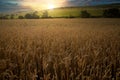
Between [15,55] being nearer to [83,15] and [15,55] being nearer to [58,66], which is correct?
[58,66]

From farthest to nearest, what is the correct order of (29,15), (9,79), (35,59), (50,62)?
(29,15)
(35,59)
(50,62)
(9,79)

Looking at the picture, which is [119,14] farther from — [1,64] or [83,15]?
[1,64]

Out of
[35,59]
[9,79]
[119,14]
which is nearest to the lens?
[9,79]

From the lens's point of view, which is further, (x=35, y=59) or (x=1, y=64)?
(x=35, y=59)

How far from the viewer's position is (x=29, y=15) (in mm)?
59188

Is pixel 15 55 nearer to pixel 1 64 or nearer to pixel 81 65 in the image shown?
pixel 1 64

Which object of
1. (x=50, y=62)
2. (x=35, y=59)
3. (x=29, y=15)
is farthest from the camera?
(x=29, y=15)

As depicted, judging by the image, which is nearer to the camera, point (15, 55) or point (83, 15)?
point (15, 55)

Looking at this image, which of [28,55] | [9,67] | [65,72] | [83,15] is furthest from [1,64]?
[83,15]

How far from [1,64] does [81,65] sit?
1.32 metres

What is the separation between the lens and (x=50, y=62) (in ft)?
10.8

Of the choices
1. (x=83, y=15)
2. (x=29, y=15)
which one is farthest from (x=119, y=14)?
(x=29, y=15)

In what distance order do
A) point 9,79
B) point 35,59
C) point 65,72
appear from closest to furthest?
point 9,79
point 65,72
point 35,59

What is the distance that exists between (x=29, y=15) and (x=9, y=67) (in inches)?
2257
